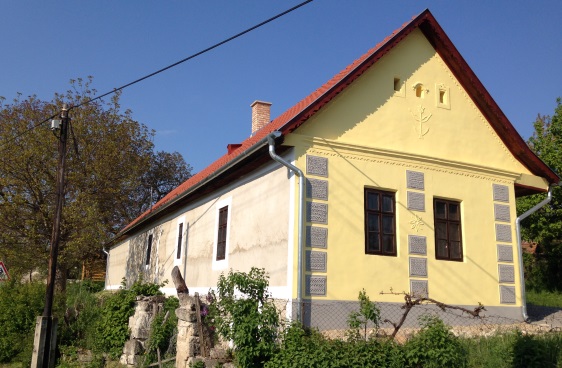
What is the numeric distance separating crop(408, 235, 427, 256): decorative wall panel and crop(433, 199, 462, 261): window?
43 centimetres

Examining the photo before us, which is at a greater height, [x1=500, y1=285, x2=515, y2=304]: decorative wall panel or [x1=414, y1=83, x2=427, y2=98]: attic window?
[x1=414, y1=83, x2=427, y2=98]: attic window

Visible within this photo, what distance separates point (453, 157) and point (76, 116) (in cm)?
1673

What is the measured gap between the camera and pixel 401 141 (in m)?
11.2

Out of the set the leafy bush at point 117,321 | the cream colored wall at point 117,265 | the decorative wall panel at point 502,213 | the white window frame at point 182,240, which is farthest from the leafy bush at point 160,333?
the cream colored wall at point 117,265

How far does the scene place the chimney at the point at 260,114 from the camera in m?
17.4

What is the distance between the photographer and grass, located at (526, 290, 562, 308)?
1811 cm

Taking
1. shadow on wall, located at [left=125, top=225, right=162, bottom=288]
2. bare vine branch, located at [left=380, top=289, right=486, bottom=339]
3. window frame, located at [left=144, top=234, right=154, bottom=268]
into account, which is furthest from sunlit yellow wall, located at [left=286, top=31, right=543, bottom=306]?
window frame, located at [left=144, top=234, right=154, bottom=268]

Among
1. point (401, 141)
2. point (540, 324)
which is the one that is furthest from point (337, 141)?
point (540, 324)

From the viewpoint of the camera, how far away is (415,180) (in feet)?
36.4

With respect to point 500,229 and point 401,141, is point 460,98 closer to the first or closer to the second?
point 401,141

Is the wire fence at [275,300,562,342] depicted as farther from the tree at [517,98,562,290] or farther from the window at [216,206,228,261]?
the tree at [517,98,562,290]

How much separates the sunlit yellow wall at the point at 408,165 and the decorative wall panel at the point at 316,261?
0.43ft

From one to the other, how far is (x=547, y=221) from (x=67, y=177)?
20.1 meters

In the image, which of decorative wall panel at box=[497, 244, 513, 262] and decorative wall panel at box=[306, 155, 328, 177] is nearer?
decorative wall panel at box=[306, 155, 328, 177]
